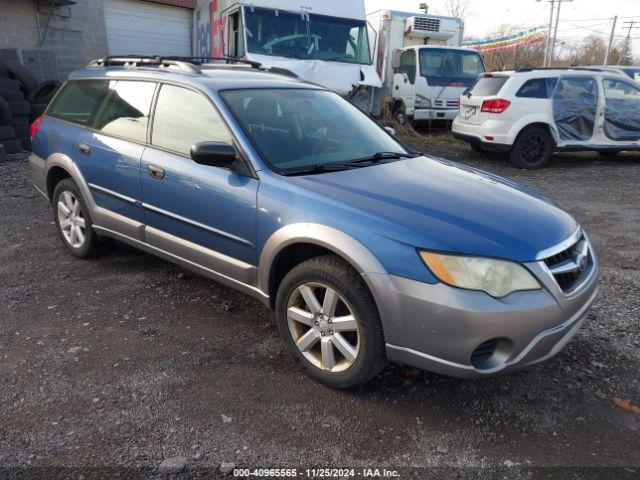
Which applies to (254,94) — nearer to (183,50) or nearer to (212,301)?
(212,301)

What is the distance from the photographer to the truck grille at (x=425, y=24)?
14203 mm

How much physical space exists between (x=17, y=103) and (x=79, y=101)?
5509 mm

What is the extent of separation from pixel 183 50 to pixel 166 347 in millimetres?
13020

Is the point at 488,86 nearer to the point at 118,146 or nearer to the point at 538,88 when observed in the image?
the point at 538,88

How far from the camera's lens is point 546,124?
31.0ft

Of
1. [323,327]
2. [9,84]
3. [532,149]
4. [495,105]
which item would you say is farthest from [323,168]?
[9,84]

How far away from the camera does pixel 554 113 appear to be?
9.37 metres

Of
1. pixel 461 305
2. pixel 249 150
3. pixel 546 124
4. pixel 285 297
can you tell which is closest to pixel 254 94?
pixel 249 150

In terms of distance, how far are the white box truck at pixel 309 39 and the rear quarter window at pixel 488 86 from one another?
1869mm

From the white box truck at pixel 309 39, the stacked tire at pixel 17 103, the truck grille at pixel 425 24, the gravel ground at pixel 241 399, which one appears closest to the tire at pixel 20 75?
the stacked tire at pixel 17 103

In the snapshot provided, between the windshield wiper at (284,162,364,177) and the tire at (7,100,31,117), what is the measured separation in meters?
7.87

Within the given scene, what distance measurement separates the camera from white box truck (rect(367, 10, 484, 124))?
45.0 feet

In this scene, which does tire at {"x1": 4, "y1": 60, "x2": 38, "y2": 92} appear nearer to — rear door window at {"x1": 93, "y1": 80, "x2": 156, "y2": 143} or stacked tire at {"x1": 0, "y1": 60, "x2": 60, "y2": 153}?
stacked tire at {"x1": 0, "y1": 60, "x2": 60, "y2": 153}

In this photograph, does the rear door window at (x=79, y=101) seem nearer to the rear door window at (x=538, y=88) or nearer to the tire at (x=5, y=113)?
the tire at (x=5, y=113)
